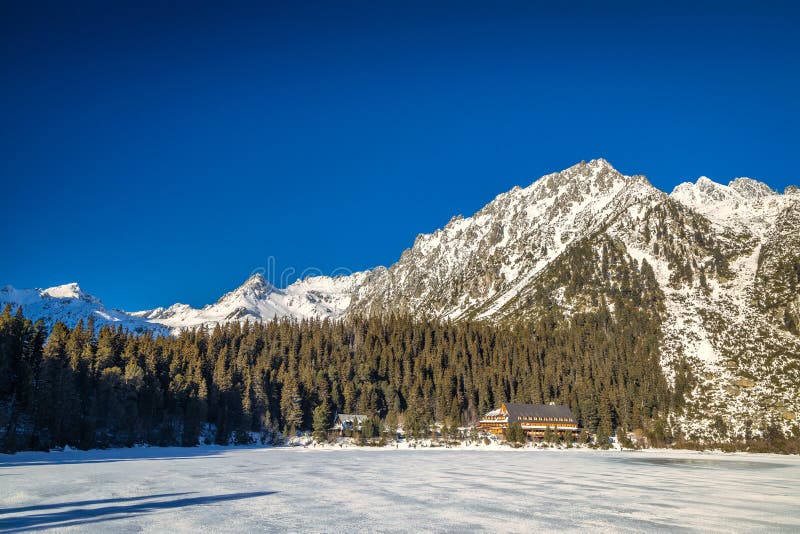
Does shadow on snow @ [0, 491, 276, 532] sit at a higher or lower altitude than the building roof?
higher

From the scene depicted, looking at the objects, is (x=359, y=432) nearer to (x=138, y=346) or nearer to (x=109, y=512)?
(x=138, y=346)

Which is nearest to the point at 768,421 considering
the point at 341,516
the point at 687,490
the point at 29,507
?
the point at 687,490

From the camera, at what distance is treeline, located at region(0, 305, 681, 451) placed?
79.0 m

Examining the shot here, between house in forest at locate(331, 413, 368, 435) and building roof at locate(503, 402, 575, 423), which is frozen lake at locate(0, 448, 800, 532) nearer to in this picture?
house in forest at locate(331, 413, 368, 435)

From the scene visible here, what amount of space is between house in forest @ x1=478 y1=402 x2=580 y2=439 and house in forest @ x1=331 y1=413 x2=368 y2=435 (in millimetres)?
30130

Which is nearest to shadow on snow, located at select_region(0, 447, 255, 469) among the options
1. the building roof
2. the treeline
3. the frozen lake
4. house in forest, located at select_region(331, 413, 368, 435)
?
the treeline

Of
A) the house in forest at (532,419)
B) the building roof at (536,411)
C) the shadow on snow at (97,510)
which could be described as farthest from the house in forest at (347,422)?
the shadow on snow at (97,510)

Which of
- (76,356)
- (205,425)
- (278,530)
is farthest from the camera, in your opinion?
(205,425)

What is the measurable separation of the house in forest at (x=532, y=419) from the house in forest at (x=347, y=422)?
30.1 meters

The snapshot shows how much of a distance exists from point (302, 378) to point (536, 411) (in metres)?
56.7

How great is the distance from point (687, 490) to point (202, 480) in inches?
1116

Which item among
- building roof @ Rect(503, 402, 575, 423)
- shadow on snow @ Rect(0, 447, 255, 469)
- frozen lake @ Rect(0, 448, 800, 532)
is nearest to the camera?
frozen lake @ Rect(0, 448, 800, 532)

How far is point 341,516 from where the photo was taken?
18.9 m

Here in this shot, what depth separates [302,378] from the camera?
129750 mm
